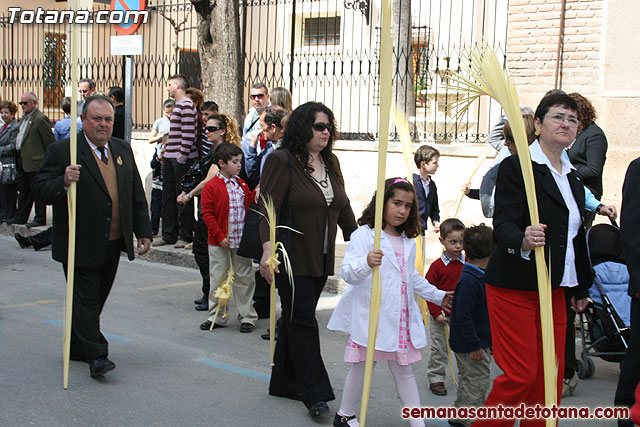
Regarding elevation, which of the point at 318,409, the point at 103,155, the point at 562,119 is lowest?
the point at 318,409

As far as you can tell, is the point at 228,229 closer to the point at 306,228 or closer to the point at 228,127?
the point at 228,127

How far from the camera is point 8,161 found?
1285 cm

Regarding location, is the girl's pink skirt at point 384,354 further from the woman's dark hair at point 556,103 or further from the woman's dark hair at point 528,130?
the woman's dark hair at point 528,130

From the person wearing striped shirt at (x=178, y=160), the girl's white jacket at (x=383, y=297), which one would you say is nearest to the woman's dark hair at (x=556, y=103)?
the girl's white jacket at (x=383, y=297)

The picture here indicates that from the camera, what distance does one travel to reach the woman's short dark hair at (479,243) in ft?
16.3

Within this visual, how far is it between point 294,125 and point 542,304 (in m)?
2.10

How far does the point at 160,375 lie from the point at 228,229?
1.84 meters

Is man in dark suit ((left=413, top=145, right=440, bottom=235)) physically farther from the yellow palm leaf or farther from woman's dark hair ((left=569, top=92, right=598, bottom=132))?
the yellow palm leaf

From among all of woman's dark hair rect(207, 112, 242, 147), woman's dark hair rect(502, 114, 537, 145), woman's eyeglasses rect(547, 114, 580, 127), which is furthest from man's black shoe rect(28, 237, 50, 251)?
woman's eyeglasses rect(547, 114, 580, 127)

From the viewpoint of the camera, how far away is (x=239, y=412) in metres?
5.07

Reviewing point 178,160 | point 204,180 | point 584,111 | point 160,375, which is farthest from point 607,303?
point 178,160

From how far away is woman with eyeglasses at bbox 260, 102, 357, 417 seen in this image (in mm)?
5004

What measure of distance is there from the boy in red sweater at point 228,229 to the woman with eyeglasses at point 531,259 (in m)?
3.44

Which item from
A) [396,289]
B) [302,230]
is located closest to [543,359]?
[396,289]
